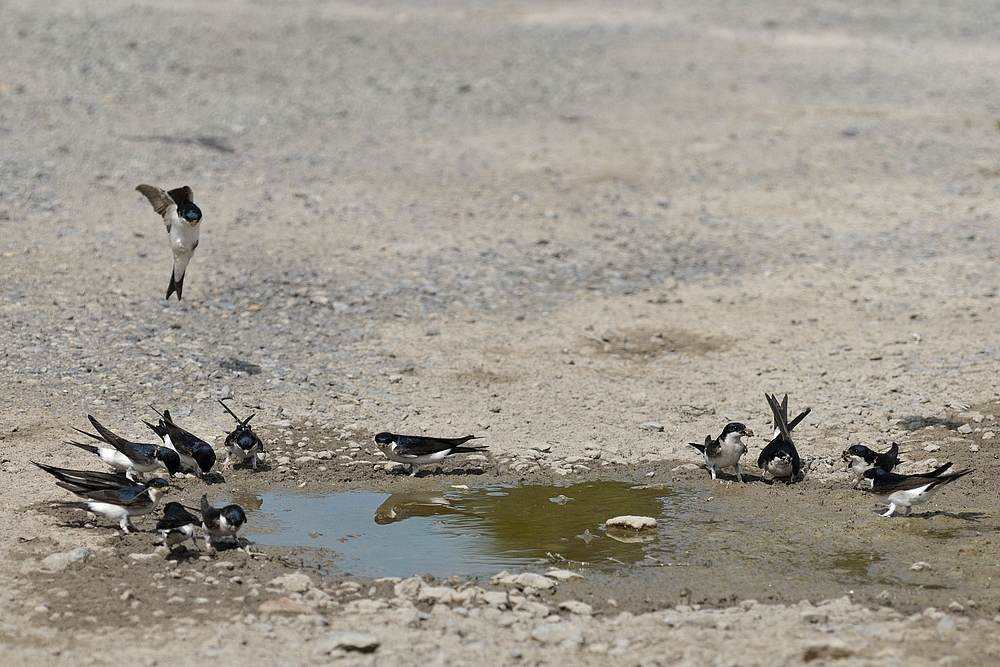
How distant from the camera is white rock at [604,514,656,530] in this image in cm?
766

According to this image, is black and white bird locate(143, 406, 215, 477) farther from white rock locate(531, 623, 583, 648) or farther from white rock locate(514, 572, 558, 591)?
white rock locate(531, 623, 583, 648)

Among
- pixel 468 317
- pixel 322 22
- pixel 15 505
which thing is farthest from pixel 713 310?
pixel 322 22

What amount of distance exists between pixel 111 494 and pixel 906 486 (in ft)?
16.7

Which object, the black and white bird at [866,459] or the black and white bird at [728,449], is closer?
the black and white bird at [866,459]

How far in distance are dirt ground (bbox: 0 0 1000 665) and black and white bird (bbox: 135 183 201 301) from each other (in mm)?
1277

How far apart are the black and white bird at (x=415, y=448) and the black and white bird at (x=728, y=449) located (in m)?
1.74

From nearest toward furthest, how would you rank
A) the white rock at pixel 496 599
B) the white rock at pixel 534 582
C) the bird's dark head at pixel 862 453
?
the white rock at pixel 496 599, the white rock at pixel 534 582, the bird's dark head at pixel 862 453

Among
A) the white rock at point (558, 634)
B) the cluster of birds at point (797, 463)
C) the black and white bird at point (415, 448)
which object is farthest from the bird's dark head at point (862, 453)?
the white rock at point (558, 634)

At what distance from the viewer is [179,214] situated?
9.09 metres

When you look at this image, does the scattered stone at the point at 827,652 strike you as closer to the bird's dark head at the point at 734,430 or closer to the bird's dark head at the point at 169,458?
the bird's dark head at the point at 734,430

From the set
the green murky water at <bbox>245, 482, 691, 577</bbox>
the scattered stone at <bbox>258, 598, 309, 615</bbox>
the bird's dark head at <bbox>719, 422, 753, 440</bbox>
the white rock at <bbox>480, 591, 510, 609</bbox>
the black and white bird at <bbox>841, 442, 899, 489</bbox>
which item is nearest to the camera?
the scattered stone at <bbox>258, 598, 309, 615</bbox>

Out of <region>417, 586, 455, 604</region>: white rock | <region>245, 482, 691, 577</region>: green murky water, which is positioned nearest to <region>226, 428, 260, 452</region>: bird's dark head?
<region>245, 482, 691, 577</region>: green murky water

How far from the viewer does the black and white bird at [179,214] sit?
29.6 ft

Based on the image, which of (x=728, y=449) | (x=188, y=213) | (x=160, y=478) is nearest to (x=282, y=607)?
(x=160, y=478)
